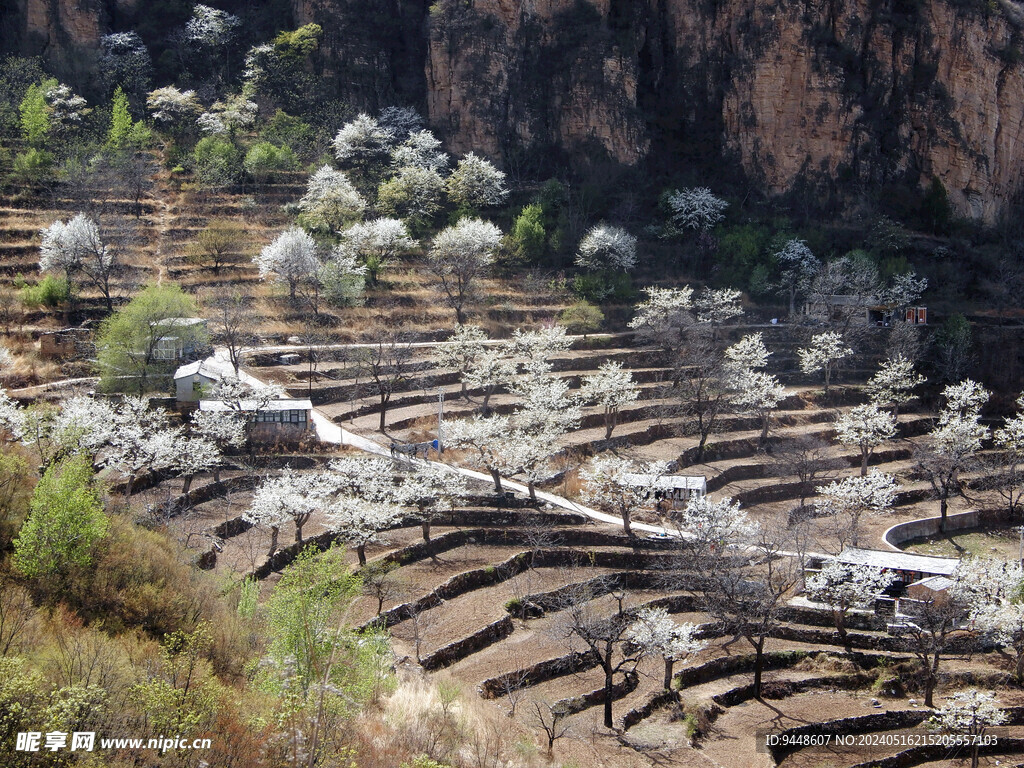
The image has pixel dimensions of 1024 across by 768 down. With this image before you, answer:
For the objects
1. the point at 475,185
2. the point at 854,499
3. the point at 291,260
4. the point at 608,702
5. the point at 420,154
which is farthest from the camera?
the point at 420,154

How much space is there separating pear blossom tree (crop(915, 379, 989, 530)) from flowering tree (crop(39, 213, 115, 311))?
42.8 m

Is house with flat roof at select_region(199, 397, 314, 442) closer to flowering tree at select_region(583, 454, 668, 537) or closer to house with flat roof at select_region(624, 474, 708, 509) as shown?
flowering tree at select_region(583, 454, 668, 537)

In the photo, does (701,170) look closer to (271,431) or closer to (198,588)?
(271,431)

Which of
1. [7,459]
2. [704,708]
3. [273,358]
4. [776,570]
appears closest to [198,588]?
[7,459]

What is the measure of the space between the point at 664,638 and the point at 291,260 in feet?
116

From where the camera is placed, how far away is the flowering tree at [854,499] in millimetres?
39469

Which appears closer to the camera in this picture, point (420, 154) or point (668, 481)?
point (668, 481)

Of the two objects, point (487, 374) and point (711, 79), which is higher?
point (711, 79)

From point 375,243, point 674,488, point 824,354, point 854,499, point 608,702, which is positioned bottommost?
point 608,702

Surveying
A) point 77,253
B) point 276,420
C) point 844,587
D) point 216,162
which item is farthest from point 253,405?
point 216,162

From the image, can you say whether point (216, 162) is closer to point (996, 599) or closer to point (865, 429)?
point (865, 429)

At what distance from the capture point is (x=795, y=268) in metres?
63.6

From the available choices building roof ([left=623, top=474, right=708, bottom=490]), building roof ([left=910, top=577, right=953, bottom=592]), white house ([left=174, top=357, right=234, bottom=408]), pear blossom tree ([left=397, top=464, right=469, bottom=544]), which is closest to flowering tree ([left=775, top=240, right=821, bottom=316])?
building roof ([left=623, top=474, right=708, bottom=490])

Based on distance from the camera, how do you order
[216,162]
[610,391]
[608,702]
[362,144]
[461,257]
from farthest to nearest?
[362,144]
[216,162]
[461,257]
[610,391]
[608,702]
